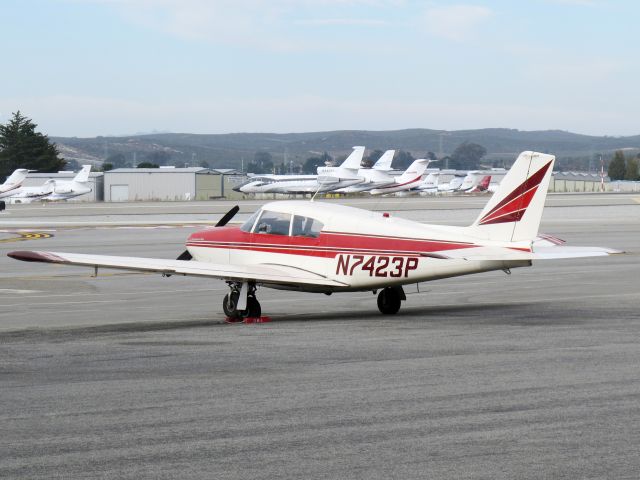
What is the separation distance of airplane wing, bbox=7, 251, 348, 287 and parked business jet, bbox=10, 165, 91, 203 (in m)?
100

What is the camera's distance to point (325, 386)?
11.6 metres

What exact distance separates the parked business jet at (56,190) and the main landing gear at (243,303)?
10009 centimetres

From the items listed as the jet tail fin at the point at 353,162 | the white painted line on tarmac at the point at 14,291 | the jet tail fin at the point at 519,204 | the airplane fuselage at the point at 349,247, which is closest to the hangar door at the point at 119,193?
the jet tail fin at the point at 353,162

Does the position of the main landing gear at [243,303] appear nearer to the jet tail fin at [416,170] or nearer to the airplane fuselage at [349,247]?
the airplane fuselage at [349,247]

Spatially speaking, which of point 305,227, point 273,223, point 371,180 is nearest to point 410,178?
point 371,180

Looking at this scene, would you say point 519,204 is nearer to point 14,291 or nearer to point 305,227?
point 305,227

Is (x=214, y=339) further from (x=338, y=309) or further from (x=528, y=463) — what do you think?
Answer: (x=528, y=463)

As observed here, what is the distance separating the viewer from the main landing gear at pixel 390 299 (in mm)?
18984

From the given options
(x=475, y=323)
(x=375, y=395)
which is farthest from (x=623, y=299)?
(x=375, y=395)

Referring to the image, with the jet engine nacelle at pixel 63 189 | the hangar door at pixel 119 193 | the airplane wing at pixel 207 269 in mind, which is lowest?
the hangar door at pixel 119 193

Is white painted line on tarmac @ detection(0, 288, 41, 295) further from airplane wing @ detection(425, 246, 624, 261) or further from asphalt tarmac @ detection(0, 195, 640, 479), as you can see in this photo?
airplane wing @ detection(425, 246, 624, 261)

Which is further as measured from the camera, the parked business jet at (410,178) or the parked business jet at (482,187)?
the parked business jet at (482,187)

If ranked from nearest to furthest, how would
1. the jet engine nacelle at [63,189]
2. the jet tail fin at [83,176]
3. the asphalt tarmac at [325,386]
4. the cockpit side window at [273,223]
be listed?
the asphalt tarmac at [325,386] → the cockpit side window at [273,223] → the jet engine nacelle at [63,189] → the jet tail fin at [83,176]

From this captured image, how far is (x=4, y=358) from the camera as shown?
14.0m
